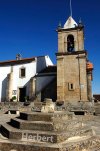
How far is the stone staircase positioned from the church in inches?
623

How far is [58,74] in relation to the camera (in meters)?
24.5

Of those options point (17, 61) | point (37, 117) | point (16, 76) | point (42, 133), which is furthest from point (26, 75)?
point (42, 133)

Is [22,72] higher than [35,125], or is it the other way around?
[22,72]

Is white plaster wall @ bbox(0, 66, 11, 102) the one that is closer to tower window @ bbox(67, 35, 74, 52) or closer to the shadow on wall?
the shadow on wall

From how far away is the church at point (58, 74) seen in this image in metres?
23.9

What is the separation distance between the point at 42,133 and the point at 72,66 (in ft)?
60.1

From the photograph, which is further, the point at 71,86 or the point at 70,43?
the point at 70,43

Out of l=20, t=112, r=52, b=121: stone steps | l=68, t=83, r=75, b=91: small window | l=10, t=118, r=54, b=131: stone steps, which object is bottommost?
l=10, t=118, r=54, b=131: stone steps

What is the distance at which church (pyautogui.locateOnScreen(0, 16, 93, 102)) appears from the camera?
23875 millimetres

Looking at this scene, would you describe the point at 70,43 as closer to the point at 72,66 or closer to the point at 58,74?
the point at 72,66

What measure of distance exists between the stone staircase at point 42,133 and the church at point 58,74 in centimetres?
1583

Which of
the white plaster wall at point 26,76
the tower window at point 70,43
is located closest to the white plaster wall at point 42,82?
the white plaster wall at point 26,76

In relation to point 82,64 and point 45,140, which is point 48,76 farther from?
point 45,140

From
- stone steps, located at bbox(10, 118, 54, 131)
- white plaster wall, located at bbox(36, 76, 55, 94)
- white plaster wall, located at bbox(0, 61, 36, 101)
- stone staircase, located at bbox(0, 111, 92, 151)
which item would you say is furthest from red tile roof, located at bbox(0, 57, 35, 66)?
stone steps, located at bbox(10, 118, 54, 131)
